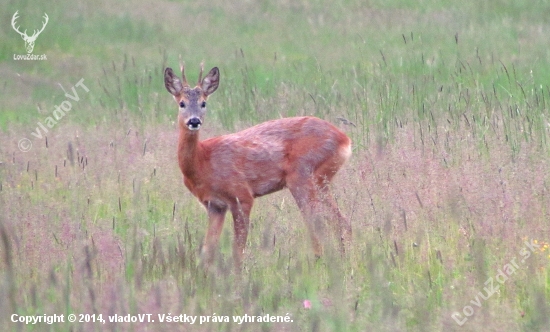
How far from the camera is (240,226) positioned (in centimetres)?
638

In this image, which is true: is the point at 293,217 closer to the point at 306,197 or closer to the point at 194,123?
the point at 306,197

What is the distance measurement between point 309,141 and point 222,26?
1146cm

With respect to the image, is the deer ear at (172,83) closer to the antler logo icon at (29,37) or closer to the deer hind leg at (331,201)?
the deer hind leg at (331,201)

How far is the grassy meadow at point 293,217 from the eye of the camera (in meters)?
4.35

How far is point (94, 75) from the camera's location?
15.0m

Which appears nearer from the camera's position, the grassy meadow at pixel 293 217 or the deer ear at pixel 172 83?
the grassy meadow at pixel 293 217

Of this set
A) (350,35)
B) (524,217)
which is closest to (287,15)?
(350,35)

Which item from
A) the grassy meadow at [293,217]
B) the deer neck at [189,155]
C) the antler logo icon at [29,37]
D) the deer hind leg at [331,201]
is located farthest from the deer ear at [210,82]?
the antler logo icon at [29,37]

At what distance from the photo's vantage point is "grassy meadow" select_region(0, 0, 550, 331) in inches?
171

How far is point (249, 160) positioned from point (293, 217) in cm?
71

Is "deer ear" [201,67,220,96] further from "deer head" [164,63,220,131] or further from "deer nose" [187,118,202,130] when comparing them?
"deer nose" [187,118,202,130]

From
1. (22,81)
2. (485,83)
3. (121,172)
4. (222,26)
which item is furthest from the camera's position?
(222,26)

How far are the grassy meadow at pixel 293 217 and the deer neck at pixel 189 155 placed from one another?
1.12 ft

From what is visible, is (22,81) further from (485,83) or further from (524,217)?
(524,217)
